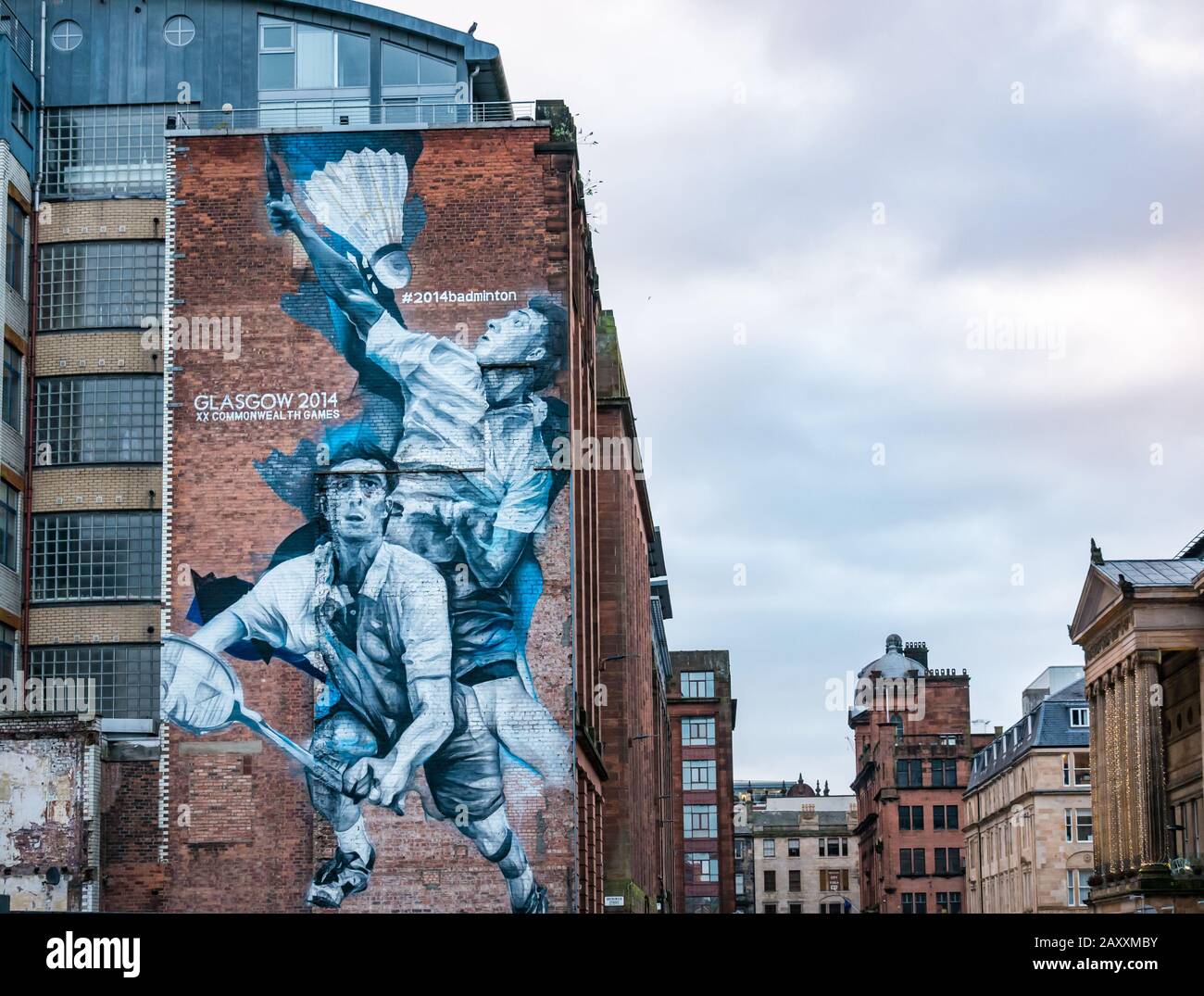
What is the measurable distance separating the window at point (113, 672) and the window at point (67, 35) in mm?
17457

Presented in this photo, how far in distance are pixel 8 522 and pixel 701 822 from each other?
7309 centimetres

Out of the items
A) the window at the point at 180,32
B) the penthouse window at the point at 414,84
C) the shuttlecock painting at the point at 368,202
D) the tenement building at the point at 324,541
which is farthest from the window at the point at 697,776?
the shuttlecock painting at the point at 368,202

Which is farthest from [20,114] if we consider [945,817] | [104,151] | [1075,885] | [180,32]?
[945,817]

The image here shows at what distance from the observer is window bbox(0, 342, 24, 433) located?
45750mm

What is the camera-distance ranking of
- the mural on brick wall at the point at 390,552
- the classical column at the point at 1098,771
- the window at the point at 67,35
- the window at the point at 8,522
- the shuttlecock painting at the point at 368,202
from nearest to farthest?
the mural on brick wall at the point at 390,552 → the shuttlecock painting at the point at 368,202 → the window at the point at 8,522 → the window at the point at 67,35 → the classical column at the point at 1098,771

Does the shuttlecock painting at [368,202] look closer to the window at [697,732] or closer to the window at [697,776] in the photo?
the window at [697,776]

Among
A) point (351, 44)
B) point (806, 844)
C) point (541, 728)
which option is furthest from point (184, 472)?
point (806, 844)

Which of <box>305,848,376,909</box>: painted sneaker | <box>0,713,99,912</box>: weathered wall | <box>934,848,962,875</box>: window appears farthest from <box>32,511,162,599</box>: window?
<box>934,848,962,875</box>: window

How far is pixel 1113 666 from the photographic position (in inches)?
3017

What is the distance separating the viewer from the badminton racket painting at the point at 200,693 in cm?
3959
